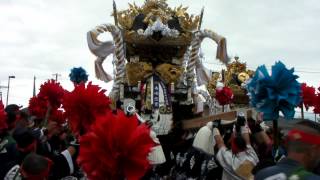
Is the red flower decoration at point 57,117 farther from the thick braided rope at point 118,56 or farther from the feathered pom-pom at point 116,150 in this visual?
the feathered pom-pom at point 116,150

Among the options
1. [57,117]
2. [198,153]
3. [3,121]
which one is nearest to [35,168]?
[3,121]

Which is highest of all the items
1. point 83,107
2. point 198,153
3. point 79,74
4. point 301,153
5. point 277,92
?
point 79,74

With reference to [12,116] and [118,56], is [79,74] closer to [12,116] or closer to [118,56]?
[118,56]

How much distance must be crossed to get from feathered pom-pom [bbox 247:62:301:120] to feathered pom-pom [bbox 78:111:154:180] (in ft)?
5.37

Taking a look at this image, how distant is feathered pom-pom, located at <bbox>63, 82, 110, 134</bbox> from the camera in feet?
15.0

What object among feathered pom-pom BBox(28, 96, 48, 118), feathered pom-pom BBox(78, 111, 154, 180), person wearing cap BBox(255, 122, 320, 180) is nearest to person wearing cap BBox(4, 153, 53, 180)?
feathered pom-pom BBox(78, 111, 154, 180)

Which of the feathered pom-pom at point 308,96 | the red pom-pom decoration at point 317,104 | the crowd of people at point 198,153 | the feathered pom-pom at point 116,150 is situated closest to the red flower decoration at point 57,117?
the crowd of people at point 198,153

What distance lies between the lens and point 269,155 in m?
4.64

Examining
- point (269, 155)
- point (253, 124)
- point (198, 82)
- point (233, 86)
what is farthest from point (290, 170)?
point (233, 86)

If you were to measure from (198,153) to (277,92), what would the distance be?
242 cm

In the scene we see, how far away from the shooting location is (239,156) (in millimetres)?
5324

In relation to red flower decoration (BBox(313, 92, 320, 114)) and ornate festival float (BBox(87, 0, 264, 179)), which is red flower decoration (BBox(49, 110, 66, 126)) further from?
red flower decoration (BBox(313, 92, 320, 114))

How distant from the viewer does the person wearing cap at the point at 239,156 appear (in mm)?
5258

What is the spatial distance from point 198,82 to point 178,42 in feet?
4.36
